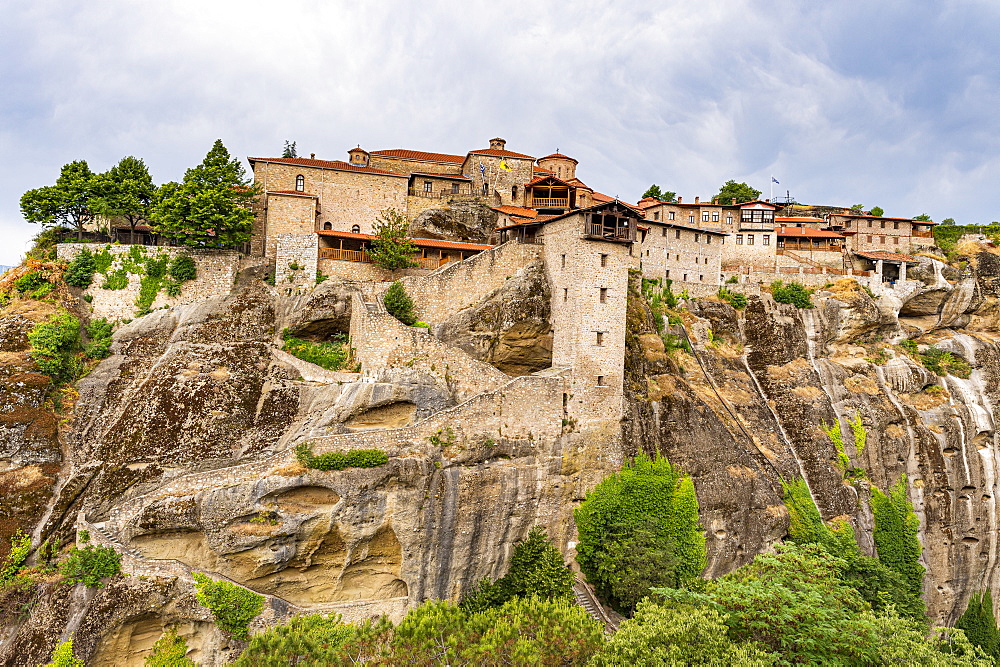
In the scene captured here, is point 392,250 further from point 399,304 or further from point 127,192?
point 127,192

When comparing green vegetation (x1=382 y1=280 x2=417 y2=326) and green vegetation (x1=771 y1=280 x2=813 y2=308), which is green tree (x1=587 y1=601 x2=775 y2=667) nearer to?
green vegetation (x1=382 y1=280 x2=417 y2=326)

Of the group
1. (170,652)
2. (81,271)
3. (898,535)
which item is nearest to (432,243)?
(81,271)

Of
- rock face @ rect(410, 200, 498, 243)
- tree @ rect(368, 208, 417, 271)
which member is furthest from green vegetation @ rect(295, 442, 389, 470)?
rock face @ rect(410, 200, 498, 243)

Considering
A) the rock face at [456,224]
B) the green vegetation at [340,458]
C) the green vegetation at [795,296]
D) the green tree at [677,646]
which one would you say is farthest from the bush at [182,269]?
the green vegetation at [795,296]

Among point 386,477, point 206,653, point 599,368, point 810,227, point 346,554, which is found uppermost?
point 810,227

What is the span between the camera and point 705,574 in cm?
3219

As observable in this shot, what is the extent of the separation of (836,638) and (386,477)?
16.5 meters

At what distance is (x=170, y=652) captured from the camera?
866 inches

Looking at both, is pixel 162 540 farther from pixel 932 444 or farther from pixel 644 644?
pixel 932 444

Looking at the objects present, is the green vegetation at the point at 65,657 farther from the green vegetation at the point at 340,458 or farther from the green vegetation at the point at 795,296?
the green vegetation at the point at 795,296

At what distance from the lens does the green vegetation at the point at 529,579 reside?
28.2 meters

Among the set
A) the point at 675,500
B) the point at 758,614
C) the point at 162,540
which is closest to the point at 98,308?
the point at 162,540

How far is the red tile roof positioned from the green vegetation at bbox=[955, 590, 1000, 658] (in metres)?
27.7

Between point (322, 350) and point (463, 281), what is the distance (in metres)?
8.48
